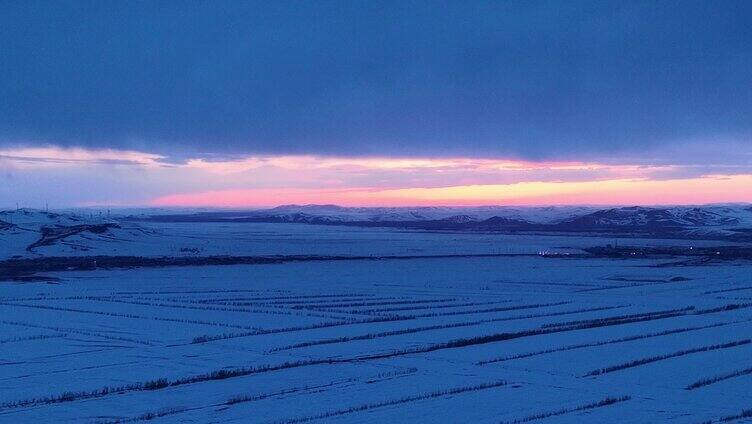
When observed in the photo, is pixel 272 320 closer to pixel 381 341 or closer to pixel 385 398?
pixel 381 341

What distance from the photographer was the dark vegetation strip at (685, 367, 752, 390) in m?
12.5

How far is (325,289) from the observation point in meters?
29.2

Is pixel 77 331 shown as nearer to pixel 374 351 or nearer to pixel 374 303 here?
pixel 374 351

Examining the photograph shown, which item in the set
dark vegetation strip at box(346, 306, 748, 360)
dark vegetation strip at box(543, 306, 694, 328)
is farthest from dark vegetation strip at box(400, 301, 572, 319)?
dark vegetation strip at box(346, 306, 748, 360)

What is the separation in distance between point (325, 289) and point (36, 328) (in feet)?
40.2

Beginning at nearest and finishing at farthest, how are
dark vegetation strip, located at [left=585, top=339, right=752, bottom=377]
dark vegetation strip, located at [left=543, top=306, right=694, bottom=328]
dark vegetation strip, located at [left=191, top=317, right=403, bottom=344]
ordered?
dark vegetation strip, located at [left=585, top=339, right=752, bottom=377]
dark vegetation strip, located at [left=191, top=317, right=403, bottom=344]
dark vegetation strip, located at [left=543, top=306, right=694, bottom=328]

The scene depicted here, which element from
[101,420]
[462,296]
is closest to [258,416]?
[101,420]

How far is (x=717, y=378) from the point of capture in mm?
13031

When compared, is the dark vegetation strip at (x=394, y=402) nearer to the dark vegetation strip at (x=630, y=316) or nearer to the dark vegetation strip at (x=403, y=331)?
the dark vegetation strip at (x=403, y=331)

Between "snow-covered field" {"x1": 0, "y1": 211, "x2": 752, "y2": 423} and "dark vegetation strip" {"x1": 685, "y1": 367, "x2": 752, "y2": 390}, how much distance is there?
0.07 m

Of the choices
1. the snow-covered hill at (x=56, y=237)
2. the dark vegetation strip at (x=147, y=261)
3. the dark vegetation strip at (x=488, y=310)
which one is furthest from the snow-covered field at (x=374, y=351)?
the snow-covered hill at (x=56, y=237)

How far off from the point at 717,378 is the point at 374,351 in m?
5.96

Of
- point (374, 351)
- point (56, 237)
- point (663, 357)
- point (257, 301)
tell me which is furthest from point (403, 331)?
point (56, 237)

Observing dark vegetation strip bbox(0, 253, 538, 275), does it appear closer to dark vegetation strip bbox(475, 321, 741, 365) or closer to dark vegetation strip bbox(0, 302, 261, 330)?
dark vegetation strip bbox(0, 302, 261, 330)
